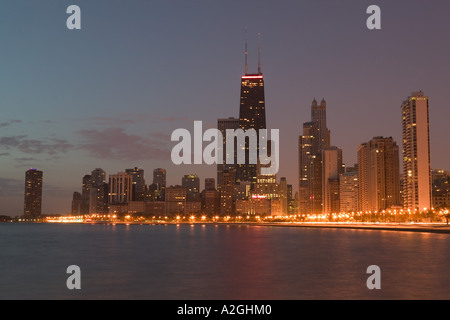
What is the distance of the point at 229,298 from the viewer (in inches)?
1462

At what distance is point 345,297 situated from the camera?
3644 centimetres

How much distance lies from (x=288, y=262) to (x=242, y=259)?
804 cm

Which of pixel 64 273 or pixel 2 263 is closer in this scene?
pixel 64 273

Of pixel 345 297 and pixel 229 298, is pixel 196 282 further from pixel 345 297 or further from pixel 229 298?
pixel 345 297

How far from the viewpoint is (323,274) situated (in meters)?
52.4
